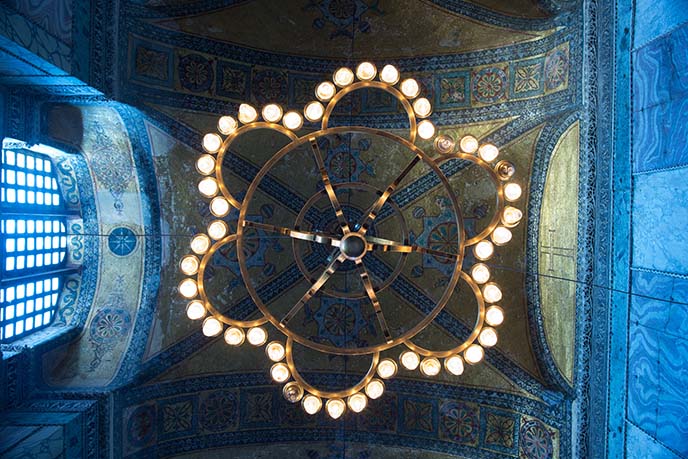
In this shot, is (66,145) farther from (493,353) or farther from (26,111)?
(493,353)

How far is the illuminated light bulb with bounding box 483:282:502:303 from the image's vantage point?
3645 millimetres

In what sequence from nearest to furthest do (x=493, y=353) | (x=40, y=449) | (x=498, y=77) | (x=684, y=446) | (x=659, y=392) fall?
(x=684, y=446) < (x=659, y=392) < (x=40, y=449) < (x=498, y=77) < (x=493, y=353)

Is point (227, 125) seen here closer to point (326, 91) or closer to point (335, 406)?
point (326, 91)

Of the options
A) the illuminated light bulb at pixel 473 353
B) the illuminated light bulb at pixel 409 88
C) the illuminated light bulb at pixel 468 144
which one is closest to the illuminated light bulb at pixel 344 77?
the illuminated light bulb at pixel 409 88

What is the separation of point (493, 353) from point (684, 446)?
267cm

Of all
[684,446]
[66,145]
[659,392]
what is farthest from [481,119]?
[66,145]

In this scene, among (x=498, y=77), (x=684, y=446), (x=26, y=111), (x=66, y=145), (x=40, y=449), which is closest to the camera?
(x=684, y=446)

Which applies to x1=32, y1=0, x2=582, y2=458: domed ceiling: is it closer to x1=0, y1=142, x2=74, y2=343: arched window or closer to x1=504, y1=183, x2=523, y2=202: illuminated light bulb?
x1=0, y1=142, x2=74, y2=343: arched window

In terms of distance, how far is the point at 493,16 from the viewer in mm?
5680

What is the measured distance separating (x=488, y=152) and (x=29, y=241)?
5.51m

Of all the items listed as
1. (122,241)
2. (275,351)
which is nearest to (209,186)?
(275,351)

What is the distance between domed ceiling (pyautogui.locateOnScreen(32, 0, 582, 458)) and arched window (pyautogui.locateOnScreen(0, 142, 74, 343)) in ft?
1.83

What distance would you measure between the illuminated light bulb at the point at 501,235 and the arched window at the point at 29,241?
5.10 meters

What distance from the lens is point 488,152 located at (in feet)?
11.8
